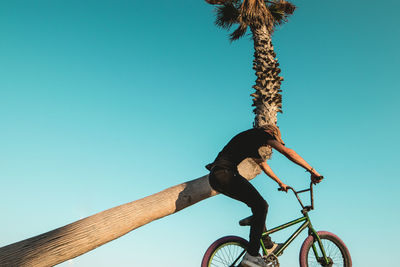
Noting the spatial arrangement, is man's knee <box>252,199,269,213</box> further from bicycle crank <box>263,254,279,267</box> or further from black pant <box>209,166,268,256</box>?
bicycle crank <box>263,254,279,267</box>

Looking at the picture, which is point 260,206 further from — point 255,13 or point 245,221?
point 255,13

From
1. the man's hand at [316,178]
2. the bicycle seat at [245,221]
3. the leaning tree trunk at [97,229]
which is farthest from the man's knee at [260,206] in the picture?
the leaning tree trunk at [97,229]

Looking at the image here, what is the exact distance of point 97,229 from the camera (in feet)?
12.3

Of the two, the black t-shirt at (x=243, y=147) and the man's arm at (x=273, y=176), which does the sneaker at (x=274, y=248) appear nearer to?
the man's arm at (x=273, y=176)

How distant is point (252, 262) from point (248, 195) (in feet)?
2.82

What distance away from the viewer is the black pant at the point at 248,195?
357cm

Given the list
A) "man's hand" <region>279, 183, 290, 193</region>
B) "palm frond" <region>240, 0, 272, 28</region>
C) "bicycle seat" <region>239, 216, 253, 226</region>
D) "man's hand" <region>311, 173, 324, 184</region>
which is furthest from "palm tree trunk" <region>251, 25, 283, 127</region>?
"bicycle seat" <region>239, 216, 253, 226</region>

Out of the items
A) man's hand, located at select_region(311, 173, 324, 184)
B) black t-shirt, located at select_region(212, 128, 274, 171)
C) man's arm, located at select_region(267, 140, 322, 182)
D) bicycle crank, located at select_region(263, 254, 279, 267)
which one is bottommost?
bicycle crank, located at select_region(263, 254, 279, 267)

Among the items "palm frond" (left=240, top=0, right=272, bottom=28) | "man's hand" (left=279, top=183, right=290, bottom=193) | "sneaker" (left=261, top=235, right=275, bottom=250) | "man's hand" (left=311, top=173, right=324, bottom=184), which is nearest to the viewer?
"man's hand" (left=311, top=173, right=324, bottom=184)

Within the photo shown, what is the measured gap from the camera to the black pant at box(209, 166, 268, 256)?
3568 millimetres

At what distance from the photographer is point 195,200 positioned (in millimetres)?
4977

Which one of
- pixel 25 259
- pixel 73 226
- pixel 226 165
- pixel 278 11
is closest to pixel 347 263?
pixel 226 165

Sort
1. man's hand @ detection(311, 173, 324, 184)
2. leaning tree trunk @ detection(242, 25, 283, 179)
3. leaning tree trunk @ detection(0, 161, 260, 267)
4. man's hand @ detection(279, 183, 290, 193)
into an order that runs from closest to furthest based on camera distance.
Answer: leaning tree trunk @ detection(0, 161, 260, 267), man's hand @ detection(311, 173, 324, 184), man's hand @ detection(279, 183, 290, 193), leaning tree trunk @ detection(242, 25, 283, 179)

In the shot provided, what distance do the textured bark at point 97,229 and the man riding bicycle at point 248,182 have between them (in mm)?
1235
